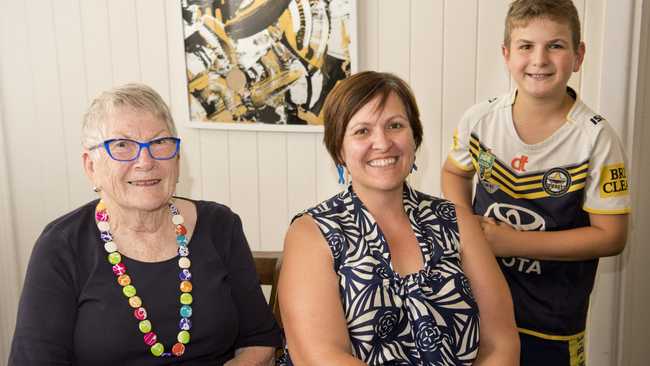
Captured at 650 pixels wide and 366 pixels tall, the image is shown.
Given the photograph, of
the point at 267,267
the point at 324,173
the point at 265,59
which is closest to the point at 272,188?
the point at 324,173

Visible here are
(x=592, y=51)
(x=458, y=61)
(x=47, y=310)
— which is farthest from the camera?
(x=458, y=61)

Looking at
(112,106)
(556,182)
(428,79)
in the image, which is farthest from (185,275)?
(428,79)

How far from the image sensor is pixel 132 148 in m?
1.55

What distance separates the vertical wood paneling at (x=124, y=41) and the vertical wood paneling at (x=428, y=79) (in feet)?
3.58

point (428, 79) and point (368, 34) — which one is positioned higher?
point (368, 34)

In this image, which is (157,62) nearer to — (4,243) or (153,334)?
(4,243)

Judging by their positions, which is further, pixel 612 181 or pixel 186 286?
pixel 612 181

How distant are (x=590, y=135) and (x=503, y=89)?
632mm

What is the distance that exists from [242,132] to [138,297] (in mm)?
1156

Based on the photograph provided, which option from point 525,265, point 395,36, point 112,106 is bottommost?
point 525,265

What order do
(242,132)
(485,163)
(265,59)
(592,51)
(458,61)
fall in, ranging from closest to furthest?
(485,163) < (592,51) < (458,61) < (265,59) < (242,132)

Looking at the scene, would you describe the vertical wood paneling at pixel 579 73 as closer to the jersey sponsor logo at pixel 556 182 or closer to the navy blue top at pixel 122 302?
the jersey sponsor logo at pixel 556 182

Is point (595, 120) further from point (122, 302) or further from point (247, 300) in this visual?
point (122, 302)

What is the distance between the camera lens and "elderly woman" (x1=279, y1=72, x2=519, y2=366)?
1.47m
